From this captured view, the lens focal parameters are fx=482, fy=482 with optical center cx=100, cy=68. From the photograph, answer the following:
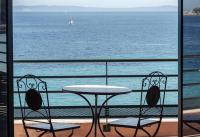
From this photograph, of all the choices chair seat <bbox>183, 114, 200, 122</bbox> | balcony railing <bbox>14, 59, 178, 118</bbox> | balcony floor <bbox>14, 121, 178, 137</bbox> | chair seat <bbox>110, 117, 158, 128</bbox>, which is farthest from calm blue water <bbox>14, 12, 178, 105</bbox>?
chair seat <bbox>183, 114, 200, 122</bbox>

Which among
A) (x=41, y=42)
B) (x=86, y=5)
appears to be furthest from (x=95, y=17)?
(x=41, y=42)

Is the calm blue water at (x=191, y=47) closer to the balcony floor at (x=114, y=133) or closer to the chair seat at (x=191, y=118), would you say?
the chair seat at (x=191, y=118)

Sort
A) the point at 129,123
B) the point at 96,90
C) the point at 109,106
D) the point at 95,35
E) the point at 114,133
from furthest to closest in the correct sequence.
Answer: the point at 95,35 → the point at 109,106 → the point at 114,133 → the point at 96,90 → the point at 129,123

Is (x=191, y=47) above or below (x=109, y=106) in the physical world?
above

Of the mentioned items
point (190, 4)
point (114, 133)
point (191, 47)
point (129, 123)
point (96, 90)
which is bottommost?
point (114, 133)

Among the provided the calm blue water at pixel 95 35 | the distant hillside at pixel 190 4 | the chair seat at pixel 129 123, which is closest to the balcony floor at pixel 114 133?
the chair seat at pixel 129 123

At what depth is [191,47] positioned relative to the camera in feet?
14.5

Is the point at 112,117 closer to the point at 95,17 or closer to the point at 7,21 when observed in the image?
the point at 7,21

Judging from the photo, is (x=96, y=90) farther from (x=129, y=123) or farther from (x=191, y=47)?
(x=191, y=47)

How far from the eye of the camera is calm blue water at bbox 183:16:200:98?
4391 millimetres

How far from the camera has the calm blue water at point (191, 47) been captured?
4391mm

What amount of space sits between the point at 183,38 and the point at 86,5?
3859cm

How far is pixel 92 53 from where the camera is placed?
41.8 m

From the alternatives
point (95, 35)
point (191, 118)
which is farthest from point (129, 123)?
point (95, 35)
